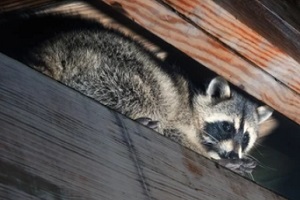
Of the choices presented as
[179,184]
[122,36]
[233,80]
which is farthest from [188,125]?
[179,184]

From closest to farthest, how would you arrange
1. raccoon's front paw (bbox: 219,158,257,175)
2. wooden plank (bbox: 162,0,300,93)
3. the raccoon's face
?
wooden plank (bbox: 162,0,300,93) → raccoon's front paw (bbox: 219,158,257,175) → the raccoon's face

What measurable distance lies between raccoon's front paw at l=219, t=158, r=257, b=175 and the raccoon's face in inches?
4.8

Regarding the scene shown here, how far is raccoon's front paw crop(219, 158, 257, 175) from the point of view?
12.1 feet

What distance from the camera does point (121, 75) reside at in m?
3.20

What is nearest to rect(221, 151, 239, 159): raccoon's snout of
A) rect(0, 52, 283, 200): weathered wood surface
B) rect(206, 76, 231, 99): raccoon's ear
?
rect(206, 76, 231, 99): raccoon's ear

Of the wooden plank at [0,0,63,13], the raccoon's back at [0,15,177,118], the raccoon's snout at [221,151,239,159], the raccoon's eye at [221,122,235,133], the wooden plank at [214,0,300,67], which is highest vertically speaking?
the wooden plank at [214,0,300,67]

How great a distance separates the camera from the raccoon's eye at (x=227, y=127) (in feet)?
13.7

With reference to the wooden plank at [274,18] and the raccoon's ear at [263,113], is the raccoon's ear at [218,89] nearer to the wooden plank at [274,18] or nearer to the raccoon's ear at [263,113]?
the raccoon's ear at [263,113]

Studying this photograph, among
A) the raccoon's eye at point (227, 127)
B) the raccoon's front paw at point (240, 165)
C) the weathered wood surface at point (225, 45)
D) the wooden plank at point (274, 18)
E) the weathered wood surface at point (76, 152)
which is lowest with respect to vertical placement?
the raccoon's front paw at point (240, 165)

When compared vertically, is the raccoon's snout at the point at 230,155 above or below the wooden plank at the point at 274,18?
below

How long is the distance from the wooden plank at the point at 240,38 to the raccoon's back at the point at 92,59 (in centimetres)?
103

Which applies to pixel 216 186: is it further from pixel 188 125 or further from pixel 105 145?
pixel 188 125

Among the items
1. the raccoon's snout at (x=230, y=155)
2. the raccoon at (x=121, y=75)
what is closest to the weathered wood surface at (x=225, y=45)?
the raccoon at (x=121, y=75)

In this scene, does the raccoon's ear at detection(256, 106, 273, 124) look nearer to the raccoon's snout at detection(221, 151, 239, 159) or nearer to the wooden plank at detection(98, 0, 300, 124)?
the raccoon's snout at detection(221, 151, 239, 159)
